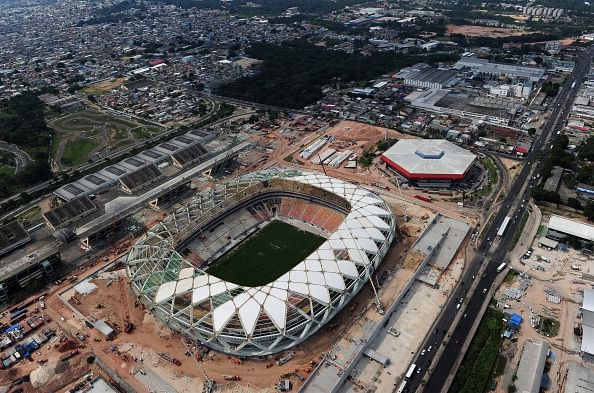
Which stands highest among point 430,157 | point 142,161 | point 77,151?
point 430,157

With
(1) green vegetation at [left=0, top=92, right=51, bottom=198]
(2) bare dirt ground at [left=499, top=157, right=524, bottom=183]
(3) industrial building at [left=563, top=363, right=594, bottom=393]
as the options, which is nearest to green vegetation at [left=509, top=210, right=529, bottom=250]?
(2) bare dirt ground at [left=499, top=157, right=524, bottom=183]

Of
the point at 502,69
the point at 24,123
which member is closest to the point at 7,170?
the point at 24,123


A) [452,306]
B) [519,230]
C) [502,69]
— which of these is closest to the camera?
[452,306]

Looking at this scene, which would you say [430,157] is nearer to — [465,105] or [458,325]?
[458,325]

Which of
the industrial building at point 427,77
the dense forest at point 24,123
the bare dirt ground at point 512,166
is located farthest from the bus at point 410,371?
the dense forest at point 24,123

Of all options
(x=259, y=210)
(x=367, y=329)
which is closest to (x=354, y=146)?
(x=259, y=210)

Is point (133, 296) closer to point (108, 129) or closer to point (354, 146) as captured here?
point (354, 146)

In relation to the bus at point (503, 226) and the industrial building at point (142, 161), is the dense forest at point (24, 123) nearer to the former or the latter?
the industrial building at point (142, 161)
